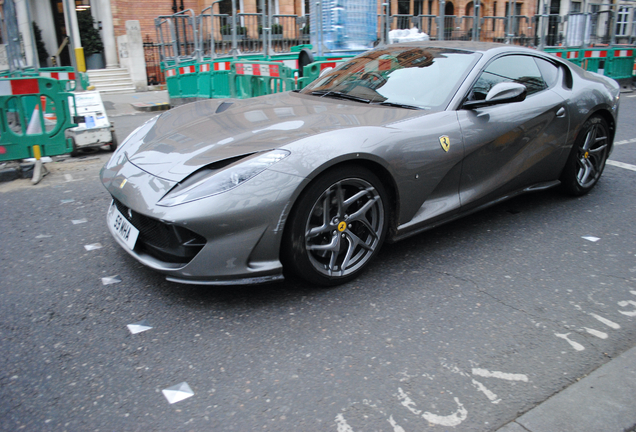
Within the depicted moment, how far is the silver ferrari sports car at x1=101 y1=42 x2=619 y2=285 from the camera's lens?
266cm

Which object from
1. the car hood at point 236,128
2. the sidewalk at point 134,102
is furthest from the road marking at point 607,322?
the sidewalk at point 134,102

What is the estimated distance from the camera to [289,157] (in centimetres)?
274

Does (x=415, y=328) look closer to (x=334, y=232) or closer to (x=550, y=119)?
(x=334, y=232)

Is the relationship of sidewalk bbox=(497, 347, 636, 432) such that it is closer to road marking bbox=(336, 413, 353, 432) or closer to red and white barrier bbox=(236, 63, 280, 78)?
road marking bbox=(336, 413, 353, 432)

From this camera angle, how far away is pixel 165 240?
2.73 metres

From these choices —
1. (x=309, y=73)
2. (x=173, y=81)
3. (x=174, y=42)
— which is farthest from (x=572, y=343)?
(x=174, y=42)

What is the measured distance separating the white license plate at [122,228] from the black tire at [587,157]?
3.49 metres

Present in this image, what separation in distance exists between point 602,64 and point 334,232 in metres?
14.7

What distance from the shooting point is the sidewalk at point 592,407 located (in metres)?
1.99

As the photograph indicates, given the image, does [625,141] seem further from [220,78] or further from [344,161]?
[220,78]

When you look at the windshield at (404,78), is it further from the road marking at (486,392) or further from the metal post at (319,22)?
the metal post at (319,22)

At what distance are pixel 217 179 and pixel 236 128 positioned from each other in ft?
2.15

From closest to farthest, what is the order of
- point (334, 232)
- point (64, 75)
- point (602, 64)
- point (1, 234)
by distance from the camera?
1. point (334, 232)
2. point (1, 234)
3. point (64, 75)
4. point (602, 64)

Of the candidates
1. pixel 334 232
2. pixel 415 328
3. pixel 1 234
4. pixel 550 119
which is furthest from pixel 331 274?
pixel 1 234
